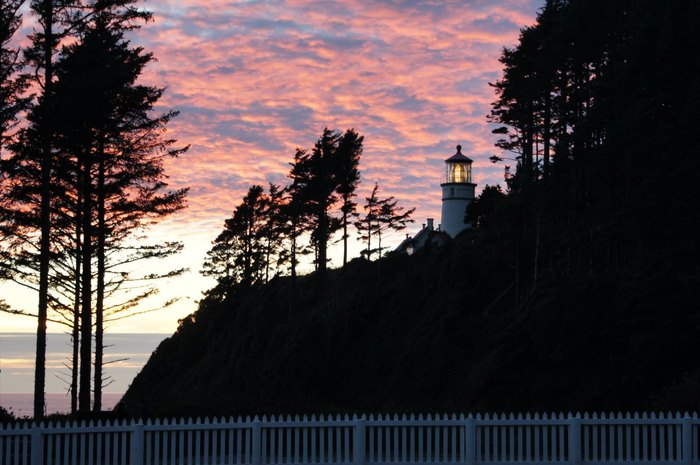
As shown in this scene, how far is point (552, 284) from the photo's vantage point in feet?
145

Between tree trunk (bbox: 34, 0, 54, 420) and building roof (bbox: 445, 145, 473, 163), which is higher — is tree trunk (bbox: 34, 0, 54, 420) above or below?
below

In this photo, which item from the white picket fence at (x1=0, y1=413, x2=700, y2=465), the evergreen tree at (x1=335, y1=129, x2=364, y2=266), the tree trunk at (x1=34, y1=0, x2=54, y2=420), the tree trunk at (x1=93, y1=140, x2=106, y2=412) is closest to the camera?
the white picket fence at (x1=0, y1=413, x2=700, y2=465)

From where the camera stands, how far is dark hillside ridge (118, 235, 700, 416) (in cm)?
3303

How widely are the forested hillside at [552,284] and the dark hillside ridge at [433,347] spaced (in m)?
0.10

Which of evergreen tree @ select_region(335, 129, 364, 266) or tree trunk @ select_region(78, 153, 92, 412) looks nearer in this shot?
tree trunk @ select_region(78, 153, 92, 412)

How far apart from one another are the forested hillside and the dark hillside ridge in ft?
0.34

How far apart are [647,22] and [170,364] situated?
70.5 metres

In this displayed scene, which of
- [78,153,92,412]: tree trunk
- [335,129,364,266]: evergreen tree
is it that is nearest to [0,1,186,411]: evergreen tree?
[78,153,92,412]: tree trunk

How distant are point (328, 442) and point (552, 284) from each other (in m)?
26.7

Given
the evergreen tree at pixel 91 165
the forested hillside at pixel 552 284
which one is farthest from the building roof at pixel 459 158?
the evergreen tree at pixel 91 165

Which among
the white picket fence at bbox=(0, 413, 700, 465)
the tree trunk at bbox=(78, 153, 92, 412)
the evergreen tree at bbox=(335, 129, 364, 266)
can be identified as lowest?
the white picket fence at bbox=(0, 413, 700, 465)

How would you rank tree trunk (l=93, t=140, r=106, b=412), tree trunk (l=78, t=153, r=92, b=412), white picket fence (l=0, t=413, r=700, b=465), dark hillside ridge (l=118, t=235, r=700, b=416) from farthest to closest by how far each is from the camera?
dark hillside ridge (l=118, t=235, r=700, b=416) < tree trunk (l=93, t=140, r=106, b=412) < tree trunk (l=78, t=153, r=92, b=412) < white picket fence (l=0, t=413, r=700, b=465)

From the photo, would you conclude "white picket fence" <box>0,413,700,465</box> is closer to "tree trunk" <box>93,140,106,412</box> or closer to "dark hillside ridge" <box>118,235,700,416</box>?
"dark hillside ridge" <box>118,235,700,416</box>

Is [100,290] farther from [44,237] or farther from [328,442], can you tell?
[328,442]
